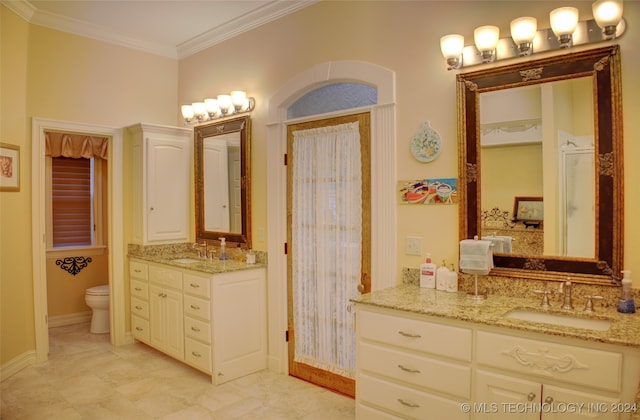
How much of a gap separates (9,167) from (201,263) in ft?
5.69

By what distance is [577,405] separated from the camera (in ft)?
5.96

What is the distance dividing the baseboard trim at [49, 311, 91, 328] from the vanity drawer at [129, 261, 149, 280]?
55.9 inches

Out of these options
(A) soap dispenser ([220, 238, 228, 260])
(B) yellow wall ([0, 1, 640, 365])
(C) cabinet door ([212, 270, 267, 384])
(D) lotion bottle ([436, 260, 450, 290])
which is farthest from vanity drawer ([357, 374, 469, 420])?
(A) soap dispenser ([220, 238, 228, 260])

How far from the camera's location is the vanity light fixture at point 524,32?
2.30 metres

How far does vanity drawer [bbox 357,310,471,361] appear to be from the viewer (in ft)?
6.98

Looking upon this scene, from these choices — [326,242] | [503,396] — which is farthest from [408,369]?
[326,242]

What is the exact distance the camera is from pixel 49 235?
517cm

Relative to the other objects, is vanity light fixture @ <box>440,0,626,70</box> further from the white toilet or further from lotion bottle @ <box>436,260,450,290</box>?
the white toilet

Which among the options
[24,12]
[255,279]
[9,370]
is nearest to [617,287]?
[255,279]

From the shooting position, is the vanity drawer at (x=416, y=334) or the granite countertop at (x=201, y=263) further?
the granite countertop at (x=201, y=263)

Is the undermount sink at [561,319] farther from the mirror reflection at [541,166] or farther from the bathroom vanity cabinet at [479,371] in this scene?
the mirror reflection at [541,166]

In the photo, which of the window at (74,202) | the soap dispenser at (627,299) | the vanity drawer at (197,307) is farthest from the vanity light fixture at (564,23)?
the window at (74,202)

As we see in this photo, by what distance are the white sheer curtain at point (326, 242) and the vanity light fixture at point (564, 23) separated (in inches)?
53.3

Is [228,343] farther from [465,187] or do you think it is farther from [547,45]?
[547,45]
